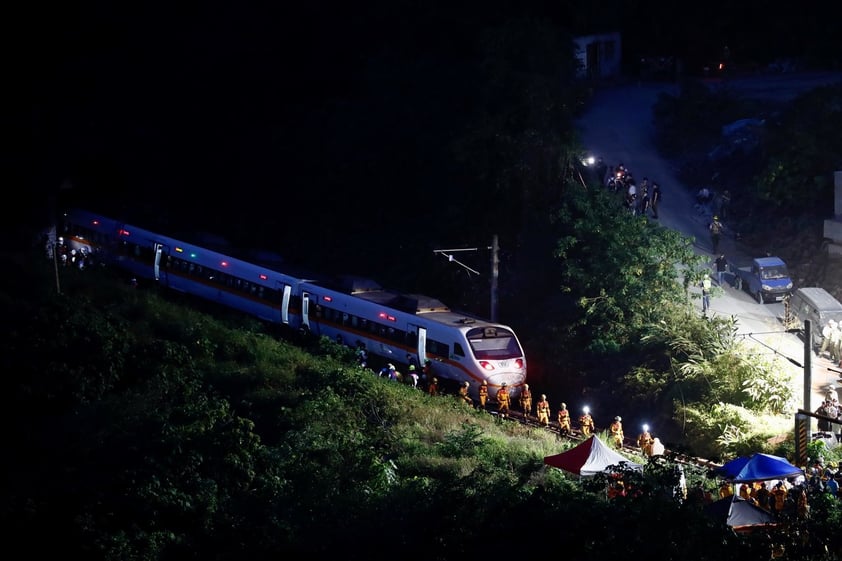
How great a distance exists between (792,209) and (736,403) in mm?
15296

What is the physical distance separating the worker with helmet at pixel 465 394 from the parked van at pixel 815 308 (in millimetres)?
10487

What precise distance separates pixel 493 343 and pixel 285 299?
901 centimetres

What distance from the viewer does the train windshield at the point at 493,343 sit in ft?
116

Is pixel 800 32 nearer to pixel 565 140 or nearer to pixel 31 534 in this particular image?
pixel 565 140

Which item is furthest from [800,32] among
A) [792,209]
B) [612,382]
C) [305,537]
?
[305,537]

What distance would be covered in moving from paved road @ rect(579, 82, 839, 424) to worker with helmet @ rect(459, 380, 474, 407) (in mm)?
8456

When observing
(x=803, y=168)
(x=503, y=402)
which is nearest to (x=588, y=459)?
(x=503, y=402)

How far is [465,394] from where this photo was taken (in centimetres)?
3541

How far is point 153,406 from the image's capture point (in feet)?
116

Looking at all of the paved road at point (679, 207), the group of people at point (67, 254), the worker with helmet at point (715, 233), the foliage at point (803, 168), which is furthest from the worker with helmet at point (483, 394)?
the group of people at point (67, 254)

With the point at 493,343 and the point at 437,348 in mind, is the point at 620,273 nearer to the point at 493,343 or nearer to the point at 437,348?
the point at 493,343

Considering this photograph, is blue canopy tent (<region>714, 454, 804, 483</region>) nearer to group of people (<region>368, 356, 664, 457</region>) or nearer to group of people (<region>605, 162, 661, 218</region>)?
group of people (<region>368, 356, 664, 457</region>)

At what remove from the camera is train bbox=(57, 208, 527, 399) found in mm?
35781

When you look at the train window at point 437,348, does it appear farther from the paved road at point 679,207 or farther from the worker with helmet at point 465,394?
the paved road at point 679,207
